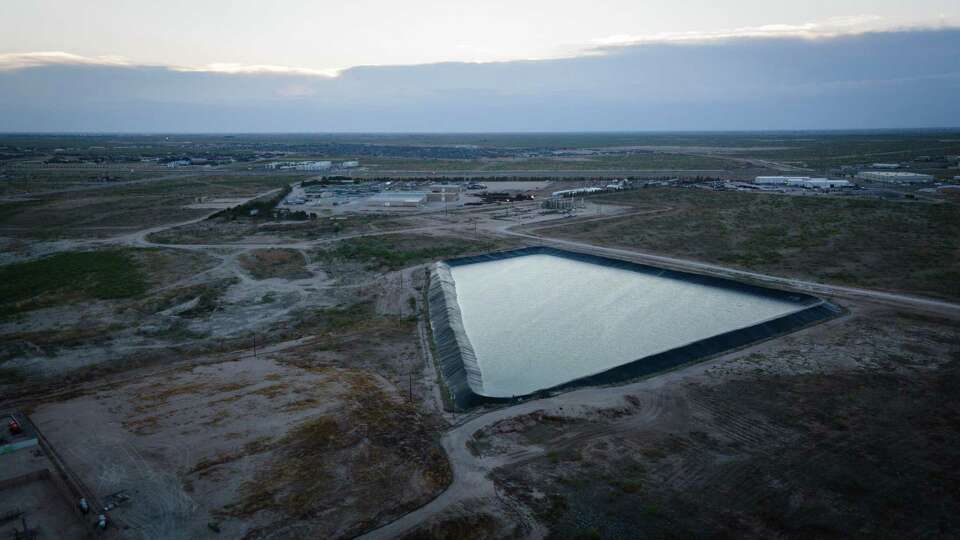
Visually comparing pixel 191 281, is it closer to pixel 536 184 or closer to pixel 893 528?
pixel 893 528

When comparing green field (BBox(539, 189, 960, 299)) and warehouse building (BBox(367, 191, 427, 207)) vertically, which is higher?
warehouse building (BBox(367, 191, 427, 207))

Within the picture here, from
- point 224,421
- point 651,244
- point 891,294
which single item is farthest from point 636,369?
point 651,244

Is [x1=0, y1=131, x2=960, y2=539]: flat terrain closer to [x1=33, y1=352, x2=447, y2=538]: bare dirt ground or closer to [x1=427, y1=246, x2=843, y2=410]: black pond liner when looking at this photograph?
[x1=33, y1=352, x2=447, y2=538]: bare dirt ground

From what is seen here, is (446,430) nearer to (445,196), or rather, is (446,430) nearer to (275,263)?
(275,263)

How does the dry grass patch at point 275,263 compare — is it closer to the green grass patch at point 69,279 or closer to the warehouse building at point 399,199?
the green grass patch at point 69,279

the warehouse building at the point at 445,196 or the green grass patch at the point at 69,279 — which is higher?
the warehouse building at the point at 445,196

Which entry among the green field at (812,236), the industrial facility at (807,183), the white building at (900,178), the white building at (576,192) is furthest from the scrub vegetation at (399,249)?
the white building at (900,178)

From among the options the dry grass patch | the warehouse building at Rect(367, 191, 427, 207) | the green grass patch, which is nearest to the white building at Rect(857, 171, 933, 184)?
the warehouse building at Rect(367, 191, 427, 207)
